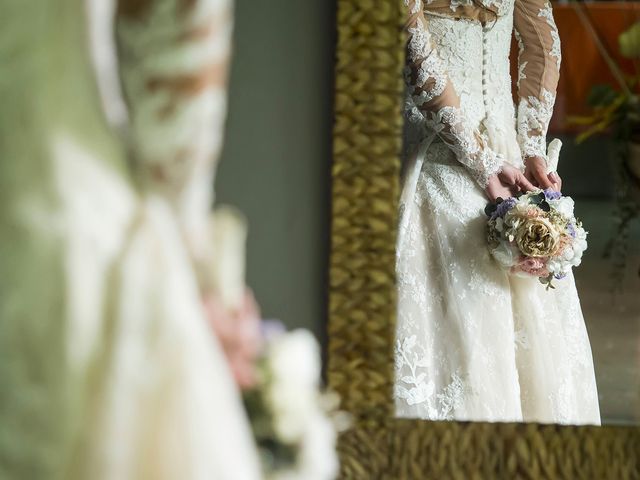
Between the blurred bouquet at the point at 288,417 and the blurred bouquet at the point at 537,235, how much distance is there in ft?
1.11

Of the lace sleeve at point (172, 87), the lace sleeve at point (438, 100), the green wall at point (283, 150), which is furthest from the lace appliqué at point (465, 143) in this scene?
the lace sleeve at point (172, 87)

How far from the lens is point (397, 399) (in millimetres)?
968

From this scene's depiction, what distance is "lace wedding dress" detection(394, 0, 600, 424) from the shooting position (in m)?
0.95

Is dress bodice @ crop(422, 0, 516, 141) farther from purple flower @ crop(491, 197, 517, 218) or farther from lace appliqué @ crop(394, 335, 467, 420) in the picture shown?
lace appliqué @ crop(394, 335, 467, 420)

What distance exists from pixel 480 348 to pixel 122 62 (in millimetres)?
536

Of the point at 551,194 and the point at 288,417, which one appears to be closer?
the point at 288,417

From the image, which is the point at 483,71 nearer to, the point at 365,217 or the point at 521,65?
the point at 521,65

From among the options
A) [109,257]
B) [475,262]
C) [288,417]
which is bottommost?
[288,417]

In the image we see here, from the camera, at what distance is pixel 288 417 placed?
737mm

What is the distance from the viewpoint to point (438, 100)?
964mm

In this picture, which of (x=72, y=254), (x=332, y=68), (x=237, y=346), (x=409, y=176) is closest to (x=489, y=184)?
(x=409, y=176)

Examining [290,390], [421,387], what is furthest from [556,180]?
[290,390]

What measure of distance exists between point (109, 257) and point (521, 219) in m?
0.52

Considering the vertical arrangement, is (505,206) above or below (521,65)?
below
